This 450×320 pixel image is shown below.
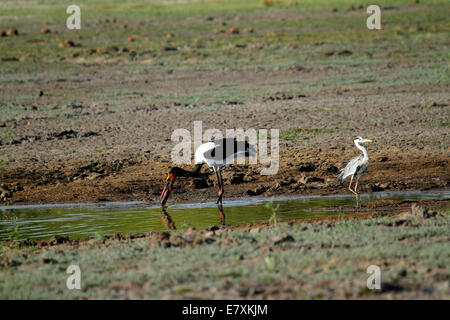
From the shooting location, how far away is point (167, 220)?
394 inches

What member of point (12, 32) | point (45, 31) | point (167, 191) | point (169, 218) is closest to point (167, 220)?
point (169, 218)

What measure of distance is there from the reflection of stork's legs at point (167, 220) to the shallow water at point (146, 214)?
0.02 meters

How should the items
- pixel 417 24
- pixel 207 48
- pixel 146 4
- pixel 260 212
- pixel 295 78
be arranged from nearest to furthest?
pixel 260 212, pixel 295 78, pixel 207 48, pixel 417 24, pixel 146 4

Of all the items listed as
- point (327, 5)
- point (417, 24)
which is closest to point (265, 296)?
point (417, 24)

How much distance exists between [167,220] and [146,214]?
25.0 inches

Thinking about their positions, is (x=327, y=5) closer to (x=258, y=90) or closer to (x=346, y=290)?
(x=258, y=90)

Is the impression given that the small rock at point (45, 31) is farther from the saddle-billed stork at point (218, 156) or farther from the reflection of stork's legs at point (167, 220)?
the reflection of stork's legs at point (167, 220)

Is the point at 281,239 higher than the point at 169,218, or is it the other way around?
the point at 281,239

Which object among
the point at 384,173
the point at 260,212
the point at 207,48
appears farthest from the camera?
the point at 207,48

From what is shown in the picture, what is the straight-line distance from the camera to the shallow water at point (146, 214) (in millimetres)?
9586

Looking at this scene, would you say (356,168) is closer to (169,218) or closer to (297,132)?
(169,218)

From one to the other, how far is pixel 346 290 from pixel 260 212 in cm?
473
